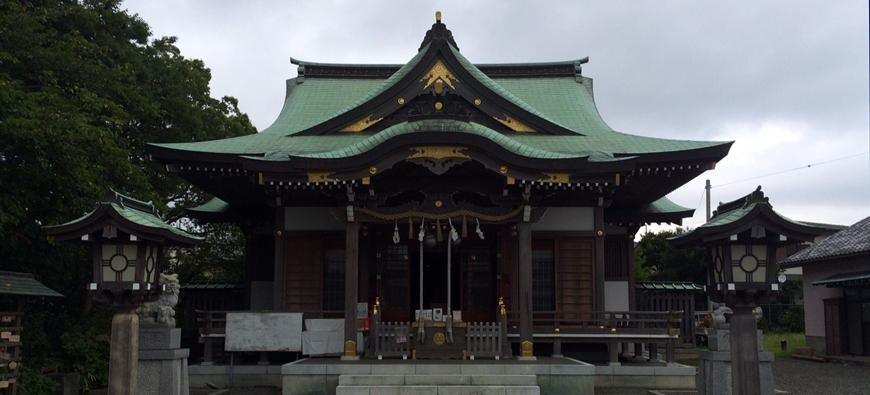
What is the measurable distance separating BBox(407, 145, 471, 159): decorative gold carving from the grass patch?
16.8 m

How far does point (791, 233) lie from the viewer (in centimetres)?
912

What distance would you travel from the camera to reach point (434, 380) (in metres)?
12.8

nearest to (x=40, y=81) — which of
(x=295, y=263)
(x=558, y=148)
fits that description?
(x=295, y=263)

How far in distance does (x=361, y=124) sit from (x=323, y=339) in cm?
538

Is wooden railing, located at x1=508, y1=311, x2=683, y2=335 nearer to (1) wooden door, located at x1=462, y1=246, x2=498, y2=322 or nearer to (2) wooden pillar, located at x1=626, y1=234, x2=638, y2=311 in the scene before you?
(1) wooden door, located at x1=462, y1=246, x2=498, y2=322

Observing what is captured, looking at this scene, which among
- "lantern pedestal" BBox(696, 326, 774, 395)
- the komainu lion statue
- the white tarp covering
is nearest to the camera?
"lantern pedestal" BBox(696, 326, 774, 395)

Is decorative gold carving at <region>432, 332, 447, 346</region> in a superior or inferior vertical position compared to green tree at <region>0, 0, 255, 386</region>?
inferior

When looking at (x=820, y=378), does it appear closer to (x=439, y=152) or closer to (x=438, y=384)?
(x=438, y=384)

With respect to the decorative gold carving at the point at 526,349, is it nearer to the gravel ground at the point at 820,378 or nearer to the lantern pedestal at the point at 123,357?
the gravel ground at the point at 820,378

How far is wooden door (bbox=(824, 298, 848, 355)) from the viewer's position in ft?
76.0

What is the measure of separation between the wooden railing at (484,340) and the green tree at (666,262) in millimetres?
24073

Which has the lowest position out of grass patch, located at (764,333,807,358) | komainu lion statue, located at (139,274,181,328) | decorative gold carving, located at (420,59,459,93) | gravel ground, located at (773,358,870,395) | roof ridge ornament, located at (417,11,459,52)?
grass patch, located at (764,333,807,358)

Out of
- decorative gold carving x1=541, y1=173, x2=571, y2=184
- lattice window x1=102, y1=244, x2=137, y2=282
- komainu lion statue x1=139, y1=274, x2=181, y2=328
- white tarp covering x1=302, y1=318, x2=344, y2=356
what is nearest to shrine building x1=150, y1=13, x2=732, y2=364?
decorative gold carving x1=541, y1=173, x2=571, y2=184

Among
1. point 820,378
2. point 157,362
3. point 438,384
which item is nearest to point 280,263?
point 438,384
